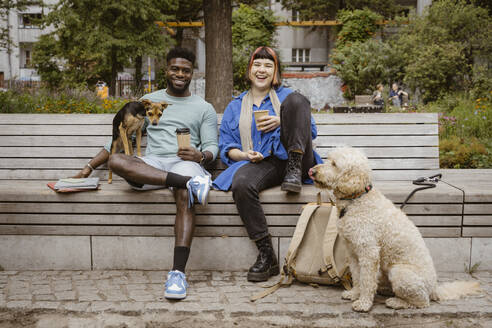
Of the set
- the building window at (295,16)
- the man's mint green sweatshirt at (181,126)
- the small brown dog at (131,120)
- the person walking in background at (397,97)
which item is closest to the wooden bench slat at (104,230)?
the small brown dog at (131,120)

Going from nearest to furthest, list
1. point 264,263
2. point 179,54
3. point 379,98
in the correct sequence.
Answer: point 264,263, point 179,54, point 379,98

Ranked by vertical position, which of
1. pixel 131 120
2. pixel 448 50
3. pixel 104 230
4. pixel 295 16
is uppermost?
pixel 295 16

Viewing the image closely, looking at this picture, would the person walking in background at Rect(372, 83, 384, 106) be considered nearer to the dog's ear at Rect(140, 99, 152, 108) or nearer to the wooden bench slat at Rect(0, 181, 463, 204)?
the wooden bench slat at Rect(0, 181, 463, 204)

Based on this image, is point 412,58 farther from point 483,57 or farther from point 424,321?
point 424,321

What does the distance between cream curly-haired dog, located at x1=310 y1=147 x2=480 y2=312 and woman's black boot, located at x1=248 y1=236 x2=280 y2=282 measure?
74 centimetres

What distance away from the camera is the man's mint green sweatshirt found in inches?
161

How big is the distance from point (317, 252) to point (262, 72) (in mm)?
1659

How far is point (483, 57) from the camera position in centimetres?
1720

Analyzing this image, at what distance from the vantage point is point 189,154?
372 cm

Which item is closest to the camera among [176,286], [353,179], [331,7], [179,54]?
[353,179]

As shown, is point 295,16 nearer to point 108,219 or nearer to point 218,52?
point 218,52

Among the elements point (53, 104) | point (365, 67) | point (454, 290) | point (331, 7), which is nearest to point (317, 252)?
point (454, 290)

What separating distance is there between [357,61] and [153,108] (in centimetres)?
1772

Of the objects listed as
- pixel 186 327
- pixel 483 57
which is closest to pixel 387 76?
pixel 483 57
